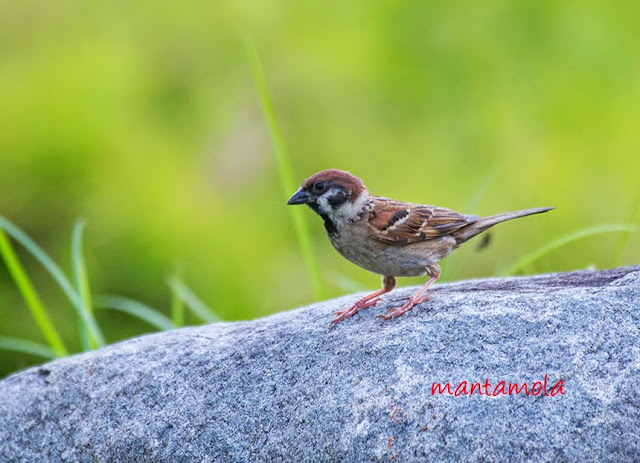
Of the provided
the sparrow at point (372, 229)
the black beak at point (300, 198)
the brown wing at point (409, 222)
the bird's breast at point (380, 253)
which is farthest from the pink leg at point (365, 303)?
the black beak at point (300, 198)

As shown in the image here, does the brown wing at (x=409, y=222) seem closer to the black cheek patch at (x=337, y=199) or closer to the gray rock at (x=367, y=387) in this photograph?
the black cheek patch at (x=337, y=199)

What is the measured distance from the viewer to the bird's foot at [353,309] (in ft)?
12.7

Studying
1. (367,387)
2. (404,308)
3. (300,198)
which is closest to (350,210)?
(300,198)

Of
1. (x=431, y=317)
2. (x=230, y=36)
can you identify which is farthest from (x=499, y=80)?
(x=431, y=317)

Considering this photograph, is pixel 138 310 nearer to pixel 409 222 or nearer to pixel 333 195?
pixel 333 195

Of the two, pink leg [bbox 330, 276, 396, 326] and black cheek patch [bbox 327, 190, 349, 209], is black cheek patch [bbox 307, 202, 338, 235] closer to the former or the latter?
black cheek patch [bbox 327, 190, 349, 209]

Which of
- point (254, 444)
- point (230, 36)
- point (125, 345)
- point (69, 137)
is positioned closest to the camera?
point (254, 444)

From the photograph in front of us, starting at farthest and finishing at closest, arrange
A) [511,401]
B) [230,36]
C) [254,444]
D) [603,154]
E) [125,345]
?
[230,36]
[603,154]
[125,345]
[254,444]
[511,401]

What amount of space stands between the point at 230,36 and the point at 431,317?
5.93 metres

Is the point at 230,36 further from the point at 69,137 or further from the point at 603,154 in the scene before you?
the point at 603,154

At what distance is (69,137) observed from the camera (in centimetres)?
725

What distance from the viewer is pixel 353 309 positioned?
3959mm

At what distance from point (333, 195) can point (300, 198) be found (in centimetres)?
17

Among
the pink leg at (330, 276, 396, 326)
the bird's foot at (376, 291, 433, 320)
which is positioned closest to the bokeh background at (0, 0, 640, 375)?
the pink leg at (330, 276, 396, 326)
